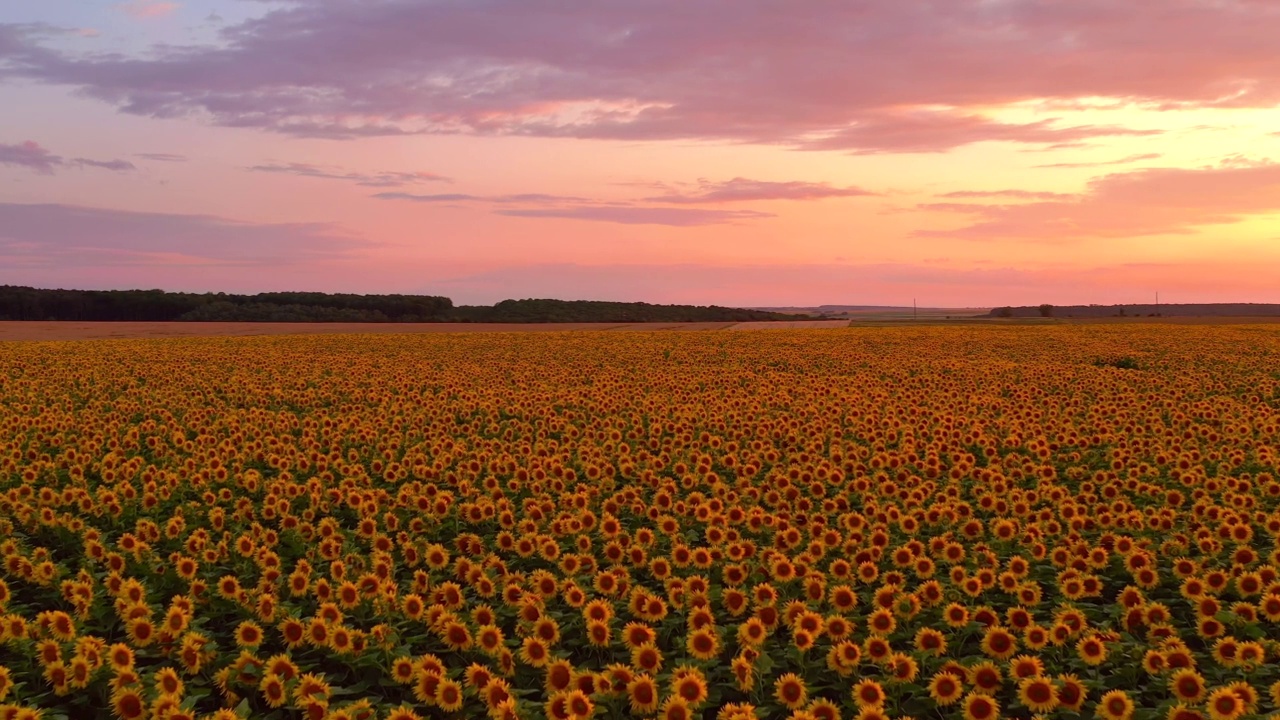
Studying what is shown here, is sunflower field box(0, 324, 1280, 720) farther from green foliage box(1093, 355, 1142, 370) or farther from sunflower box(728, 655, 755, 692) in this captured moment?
green foliage box(1093, 355, 1142, 370)

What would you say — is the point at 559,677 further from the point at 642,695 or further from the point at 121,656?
the point at 121,656

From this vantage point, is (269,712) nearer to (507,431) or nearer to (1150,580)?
(1150,580)

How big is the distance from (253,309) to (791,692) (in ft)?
360

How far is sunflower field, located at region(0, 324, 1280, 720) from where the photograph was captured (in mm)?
6688

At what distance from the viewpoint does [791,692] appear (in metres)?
6.36

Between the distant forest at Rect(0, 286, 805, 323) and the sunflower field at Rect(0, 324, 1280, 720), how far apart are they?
86.4 m

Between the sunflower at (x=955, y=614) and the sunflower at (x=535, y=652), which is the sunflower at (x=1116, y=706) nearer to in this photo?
the sunflower at (x=955, y=614)

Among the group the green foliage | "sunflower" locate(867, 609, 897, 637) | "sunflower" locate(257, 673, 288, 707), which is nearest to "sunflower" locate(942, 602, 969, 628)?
"sunflower" locate(867, 609, 897, 637)

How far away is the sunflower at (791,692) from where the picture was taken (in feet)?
20.6

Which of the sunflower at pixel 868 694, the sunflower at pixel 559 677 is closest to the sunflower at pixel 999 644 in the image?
the sunflower at pixel 868 694

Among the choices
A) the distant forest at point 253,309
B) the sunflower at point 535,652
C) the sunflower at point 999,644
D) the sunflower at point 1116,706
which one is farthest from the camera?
the distant forest at point 253,309

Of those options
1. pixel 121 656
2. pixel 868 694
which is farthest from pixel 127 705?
pixel 868 694

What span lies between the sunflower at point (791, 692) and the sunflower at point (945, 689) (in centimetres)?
86

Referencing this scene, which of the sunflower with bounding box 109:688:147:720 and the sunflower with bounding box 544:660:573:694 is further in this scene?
the sunflower with bounding box 544:660:573:694
